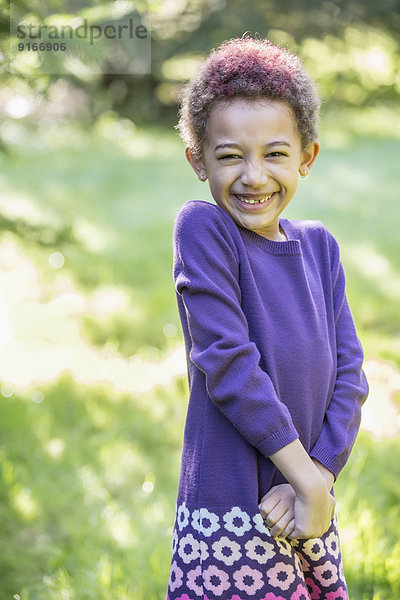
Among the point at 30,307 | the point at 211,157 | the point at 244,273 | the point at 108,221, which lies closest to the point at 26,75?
the point at 211,157

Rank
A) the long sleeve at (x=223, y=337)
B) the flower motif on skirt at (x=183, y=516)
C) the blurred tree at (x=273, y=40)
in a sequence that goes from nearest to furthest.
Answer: the long sleeve at (x=223, y=337), the flower motif on skirt at (x=183, y=516), the blurred tree at (x=273, y=40)

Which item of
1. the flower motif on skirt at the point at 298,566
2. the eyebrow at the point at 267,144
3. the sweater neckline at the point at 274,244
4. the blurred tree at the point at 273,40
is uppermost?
the blurred tree at the point at 273,40

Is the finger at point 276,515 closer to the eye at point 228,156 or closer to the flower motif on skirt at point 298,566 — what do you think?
the flower motif on skirt at point 298,566

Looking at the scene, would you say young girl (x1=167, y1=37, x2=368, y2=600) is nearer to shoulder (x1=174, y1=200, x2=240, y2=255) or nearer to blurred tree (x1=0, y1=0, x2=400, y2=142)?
shoulder (x1=174, y1=200, x2=240, y2=255)

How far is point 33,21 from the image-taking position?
273 cm

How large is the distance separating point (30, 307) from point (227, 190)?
3408 millimetres

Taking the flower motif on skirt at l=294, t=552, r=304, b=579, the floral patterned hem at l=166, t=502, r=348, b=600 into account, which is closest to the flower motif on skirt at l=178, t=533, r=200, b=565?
the floral patterned hem at l=166, t=502, r=348, b=600

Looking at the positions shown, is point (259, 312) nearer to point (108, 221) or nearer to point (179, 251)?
point (179, 251)

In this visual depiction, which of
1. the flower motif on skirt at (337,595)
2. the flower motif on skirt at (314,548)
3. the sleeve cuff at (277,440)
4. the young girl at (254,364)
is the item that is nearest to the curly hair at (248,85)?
the young girl at (254,364)

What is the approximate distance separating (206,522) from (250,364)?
33 cm

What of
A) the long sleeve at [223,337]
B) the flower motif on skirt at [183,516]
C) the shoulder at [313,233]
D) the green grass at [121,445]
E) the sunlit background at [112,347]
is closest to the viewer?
the long sleeve at [223,337]

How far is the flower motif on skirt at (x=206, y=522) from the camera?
144 cm

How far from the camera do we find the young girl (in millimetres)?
1402

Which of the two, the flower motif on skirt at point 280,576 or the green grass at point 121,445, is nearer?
the flower motif on skirt at point 280,576
